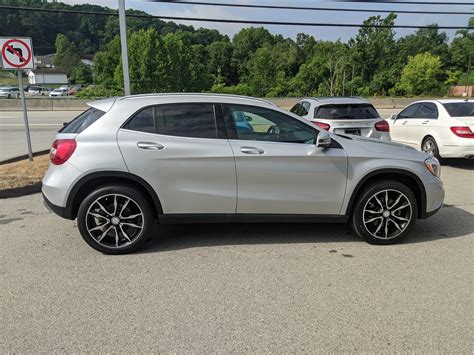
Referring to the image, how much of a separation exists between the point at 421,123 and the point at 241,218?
6.80 meters

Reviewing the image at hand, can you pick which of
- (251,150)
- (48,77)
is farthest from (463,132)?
(48,77)

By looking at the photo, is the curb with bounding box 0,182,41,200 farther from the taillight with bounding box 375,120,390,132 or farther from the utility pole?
the taillight with bounding box 375,120,390,132

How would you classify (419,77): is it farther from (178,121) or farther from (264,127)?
(178,121)

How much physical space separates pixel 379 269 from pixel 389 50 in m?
63.2

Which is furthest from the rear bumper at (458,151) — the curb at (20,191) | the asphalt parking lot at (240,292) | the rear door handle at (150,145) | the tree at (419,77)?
the tree at (419,77)

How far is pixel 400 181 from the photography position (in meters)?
4.69

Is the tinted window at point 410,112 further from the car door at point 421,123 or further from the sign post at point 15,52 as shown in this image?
the sign post at point 15,52

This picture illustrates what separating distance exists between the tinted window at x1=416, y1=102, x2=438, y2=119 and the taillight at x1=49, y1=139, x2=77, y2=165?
7952 mm

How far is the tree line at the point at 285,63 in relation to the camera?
45375 millimetres

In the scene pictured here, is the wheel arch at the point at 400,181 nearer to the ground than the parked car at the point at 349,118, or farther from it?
nearer to the ground

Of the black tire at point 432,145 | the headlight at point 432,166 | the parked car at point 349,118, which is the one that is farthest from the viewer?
the black tire at point 432,145

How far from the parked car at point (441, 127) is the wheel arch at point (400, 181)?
4.66 m

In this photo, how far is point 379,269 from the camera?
13.1ft

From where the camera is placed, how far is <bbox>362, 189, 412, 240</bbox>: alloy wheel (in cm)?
456
